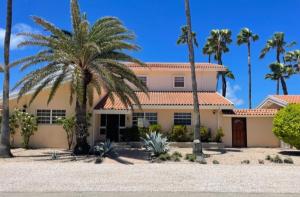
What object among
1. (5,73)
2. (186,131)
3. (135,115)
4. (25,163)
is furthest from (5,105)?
(186,131)

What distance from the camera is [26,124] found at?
23703 mm

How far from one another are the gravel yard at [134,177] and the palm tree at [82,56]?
390 cm

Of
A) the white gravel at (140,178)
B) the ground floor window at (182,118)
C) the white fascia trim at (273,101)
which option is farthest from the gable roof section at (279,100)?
the white gravel at (140,178)

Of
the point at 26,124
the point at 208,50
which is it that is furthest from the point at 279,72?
the point at 26,124

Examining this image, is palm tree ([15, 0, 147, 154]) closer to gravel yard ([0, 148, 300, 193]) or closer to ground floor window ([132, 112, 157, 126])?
gravel yard ([0, 148, 300, 193])

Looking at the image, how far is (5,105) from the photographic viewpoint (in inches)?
766

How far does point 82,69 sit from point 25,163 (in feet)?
19.0

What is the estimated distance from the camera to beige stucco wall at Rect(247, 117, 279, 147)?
2728 centimetres

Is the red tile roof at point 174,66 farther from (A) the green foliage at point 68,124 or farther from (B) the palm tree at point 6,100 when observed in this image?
(B) the palm tree at point 6,100

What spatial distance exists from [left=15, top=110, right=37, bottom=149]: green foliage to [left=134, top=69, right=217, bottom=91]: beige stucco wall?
970 cm

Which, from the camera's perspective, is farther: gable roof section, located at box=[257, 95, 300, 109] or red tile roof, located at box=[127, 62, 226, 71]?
red tile roof, located at box=[127, 62, 226, 71]

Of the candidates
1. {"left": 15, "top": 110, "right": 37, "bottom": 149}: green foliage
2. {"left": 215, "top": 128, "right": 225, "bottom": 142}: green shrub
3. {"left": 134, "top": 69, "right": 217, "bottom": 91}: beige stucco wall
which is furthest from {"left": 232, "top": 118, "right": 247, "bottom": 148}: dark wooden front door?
{"left": 15, "top": 110, "right": 37, "bottom": 149}: green foliage

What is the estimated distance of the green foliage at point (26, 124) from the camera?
2366cm

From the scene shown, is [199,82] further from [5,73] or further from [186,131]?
[5,73]
